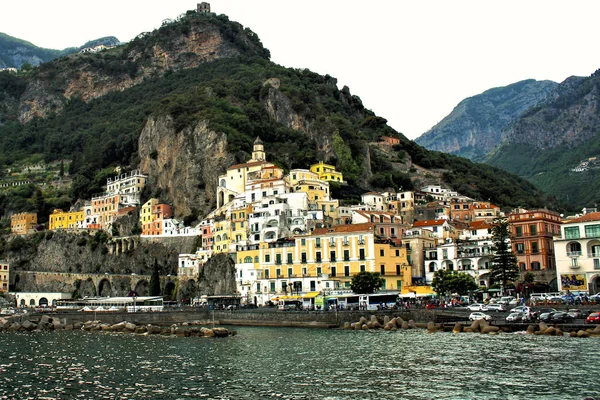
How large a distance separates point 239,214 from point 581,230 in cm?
4414

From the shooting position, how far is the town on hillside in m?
69.4

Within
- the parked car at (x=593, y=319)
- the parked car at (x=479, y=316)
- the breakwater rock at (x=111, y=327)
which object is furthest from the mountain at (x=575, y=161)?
the breakwater rock at (x=111, y=327)

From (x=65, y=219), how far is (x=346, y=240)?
7337 centimetres

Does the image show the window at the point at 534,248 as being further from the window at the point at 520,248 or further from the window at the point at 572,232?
the window at the point at 572,232

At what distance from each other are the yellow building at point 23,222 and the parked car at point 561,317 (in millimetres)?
104938

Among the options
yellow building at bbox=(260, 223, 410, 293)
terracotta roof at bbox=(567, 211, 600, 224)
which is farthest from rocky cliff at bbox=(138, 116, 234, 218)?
terracotta roof at bbox=(567, 211, 600, 224)

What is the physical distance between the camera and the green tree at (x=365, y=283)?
2709 inches

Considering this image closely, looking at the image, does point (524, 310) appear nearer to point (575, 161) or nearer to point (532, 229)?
point (532, 229)

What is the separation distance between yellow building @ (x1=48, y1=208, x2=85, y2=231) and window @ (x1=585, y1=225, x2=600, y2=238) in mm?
93339

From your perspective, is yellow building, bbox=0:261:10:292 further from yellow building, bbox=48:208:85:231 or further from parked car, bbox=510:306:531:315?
parked car, bbox=510:306:531:315

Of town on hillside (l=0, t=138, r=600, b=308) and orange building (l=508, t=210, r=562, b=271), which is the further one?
→ orange building (l=508, t=210, r=562, b=271)

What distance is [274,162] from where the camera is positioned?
11331 cm

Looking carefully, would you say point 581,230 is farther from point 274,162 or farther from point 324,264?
point 274,162

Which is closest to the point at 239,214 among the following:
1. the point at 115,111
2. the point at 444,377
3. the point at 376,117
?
the point at 444,377
